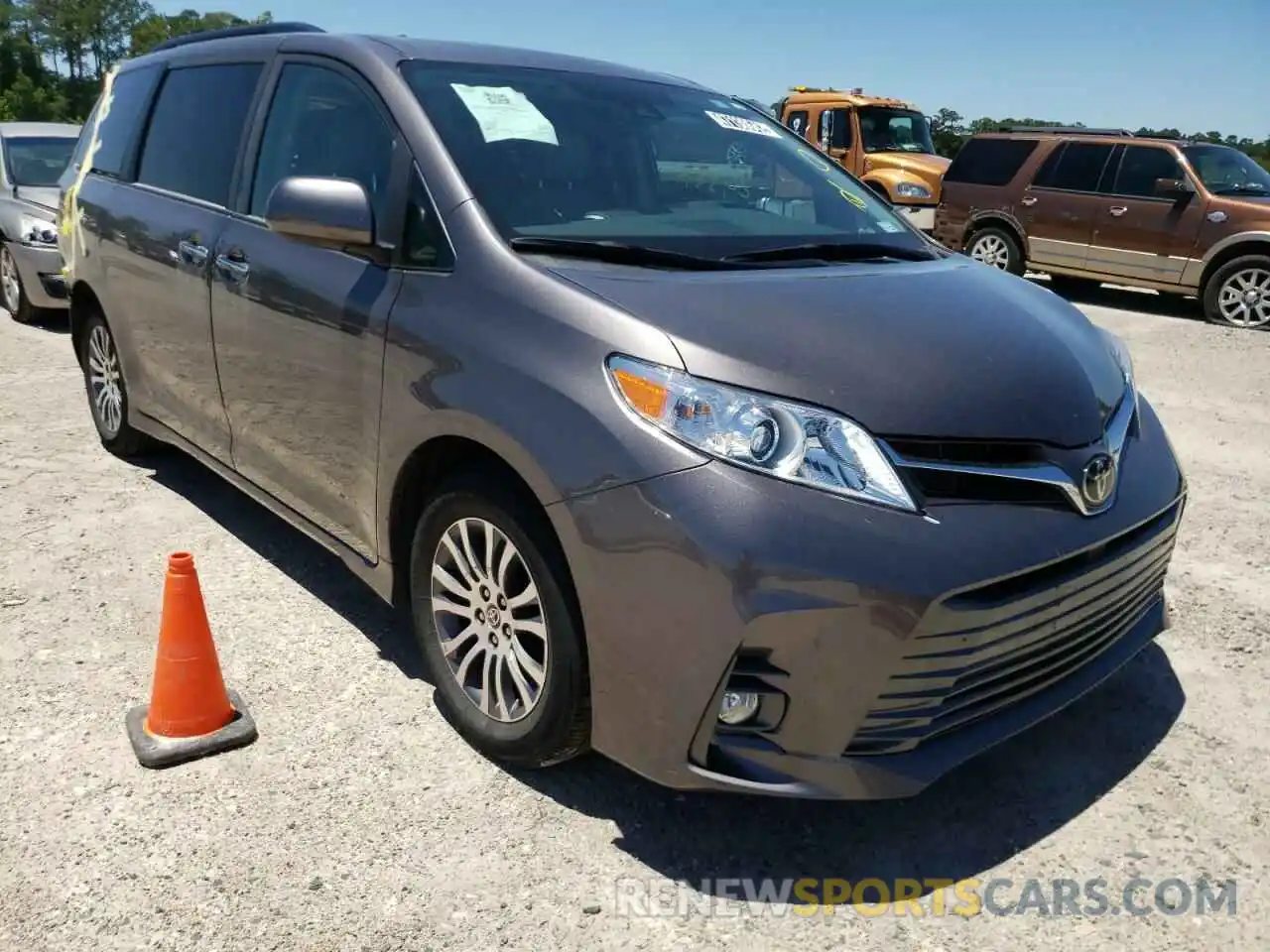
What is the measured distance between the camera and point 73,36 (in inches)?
3629

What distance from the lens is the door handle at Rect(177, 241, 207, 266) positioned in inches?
151

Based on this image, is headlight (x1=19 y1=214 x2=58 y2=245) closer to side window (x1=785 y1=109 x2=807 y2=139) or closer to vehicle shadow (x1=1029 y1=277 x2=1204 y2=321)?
vehicle shadow (x1=1029 y1=277 x2=1204 y2=321)

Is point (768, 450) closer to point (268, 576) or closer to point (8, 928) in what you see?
point (8, 928)

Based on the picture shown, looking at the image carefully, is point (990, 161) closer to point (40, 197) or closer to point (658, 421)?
point (40, 197)

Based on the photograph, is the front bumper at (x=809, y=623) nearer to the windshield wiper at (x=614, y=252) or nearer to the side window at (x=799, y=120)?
the windshield wiper at (x=614, y=252)

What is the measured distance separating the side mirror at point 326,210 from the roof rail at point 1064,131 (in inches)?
428

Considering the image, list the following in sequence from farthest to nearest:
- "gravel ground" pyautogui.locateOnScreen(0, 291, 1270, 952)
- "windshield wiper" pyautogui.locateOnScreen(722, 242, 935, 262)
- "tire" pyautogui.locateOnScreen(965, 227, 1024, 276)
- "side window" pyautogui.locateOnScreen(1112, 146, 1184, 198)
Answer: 1. "tire" pyautogui.locateOnScreen(965, 227, 1024, 276)
2. "side window" pyautogui.locateOnScreen(1112, 146, 1184, 198)
3. "windshield wiper" pyautogui.locateOnScreen(722, 242, 935, 262)
4. "gravel ground" pyautogui.locateOnScreen(0, 291, 1270, 952)

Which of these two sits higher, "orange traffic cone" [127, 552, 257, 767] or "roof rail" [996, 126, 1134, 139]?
"roof rail" [996, 126, 1134, 139]

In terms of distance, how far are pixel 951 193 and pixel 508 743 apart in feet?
38.2

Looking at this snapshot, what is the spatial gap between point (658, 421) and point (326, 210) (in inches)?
49.3

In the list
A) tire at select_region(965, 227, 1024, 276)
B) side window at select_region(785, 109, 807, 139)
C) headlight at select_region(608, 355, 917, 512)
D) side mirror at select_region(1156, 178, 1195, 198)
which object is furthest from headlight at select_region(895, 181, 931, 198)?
headlight at select_region(608, 355, 917, 512)

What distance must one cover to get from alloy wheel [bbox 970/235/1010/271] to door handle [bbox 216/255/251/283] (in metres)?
10.4

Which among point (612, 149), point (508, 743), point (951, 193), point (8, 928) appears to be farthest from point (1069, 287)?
point (8, 928)

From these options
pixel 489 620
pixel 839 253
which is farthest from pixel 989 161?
pixel 489 620
